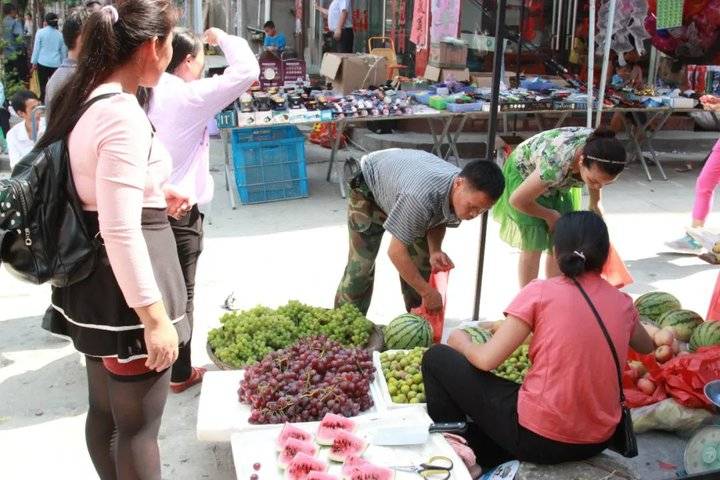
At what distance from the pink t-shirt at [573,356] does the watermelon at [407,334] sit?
1096mm

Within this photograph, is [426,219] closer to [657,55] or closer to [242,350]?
[242,350]

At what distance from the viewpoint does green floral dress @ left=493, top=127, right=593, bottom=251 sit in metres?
4.06

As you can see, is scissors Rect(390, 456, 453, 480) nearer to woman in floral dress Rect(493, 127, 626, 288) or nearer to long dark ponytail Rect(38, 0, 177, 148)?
long dark ponytail Rect(38, 0, 177, 148)

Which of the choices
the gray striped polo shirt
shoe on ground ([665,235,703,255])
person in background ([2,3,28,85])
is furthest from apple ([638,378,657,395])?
person in background ([2,3,28,85])

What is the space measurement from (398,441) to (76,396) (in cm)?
193

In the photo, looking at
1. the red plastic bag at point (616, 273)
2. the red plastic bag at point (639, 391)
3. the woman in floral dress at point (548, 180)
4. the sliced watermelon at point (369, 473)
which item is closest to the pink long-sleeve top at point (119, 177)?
the sliced watermelon at point (369, 473)

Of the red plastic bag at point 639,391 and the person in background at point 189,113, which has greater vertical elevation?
the person in background at point 189,113

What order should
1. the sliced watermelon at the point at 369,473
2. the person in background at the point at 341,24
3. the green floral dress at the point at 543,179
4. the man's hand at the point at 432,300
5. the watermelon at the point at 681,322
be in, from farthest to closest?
the person in background at the point at 341,24 → the green floral dress at the point at 543,179 → the watermelon at the point at 681,322 → the man's hand at the point at 432,300 → the sliced watermelon at the point at 369,473

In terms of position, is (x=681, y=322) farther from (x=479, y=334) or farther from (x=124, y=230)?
(x=124, y=230)

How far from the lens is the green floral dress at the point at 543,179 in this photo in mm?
4059

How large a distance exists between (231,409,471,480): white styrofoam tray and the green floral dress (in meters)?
1.82

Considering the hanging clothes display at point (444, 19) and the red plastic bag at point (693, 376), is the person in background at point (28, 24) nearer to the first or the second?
the hanging clothes display at point (444, 19)

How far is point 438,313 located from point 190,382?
1.33 meters

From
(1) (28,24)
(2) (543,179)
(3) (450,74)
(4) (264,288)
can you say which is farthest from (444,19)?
(1) (28,24)
